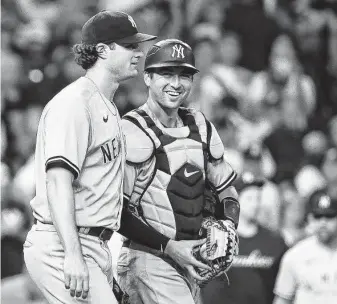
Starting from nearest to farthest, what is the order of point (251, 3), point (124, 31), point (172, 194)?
point (124, 31)
point (172, 194)
point (251, 3)

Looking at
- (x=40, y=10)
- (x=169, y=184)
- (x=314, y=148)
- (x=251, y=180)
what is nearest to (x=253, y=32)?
(x=314, y=148)

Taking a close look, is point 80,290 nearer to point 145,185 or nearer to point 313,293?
point 145,185

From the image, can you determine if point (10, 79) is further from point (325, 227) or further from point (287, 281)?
point (325, 227)

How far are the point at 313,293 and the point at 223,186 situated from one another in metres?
2.27

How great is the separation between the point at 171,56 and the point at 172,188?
30.7 inches

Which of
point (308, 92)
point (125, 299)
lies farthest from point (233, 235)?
point (308, 92)

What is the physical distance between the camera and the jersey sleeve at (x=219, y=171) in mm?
6059

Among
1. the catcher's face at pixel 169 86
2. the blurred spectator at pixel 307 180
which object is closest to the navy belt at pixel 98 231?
the catcher's face at pixel 169 86

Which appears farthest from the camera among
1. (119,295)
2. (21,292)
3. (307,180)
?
(307,180)

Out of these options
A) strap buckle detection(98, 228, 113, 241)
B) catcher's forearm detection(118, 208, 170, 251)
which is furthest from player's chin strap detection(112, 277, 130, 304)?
catcher's forearm detection(118, 208, 170, 251)

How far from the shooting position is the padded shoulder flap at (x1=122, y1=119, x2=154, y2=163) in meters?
5.72

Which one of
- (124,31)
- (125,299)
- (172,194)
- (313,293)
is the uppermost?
(124,31)

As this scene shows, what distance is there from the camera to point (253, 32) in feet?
40.3

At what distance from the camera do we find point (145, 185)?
583cm
